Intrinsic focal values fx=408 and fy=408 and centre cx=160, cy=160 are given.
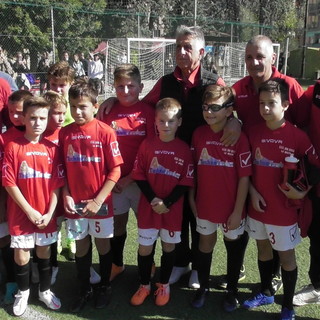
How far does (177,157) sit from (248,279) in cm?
138

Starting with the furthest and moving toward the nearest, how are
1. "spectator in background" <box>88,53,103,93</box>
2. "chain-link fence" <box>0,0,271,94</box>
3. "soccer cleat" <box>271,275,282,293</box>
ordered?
"spectator in background" <box>88,53,103,93</box> < "chain-link fence" <box>0,0,271,94</box> < "soccer cleat" <box>271,275,282,293</box>

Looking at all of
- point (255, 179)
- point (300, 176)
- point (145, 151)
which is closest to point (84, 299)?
point (145, 151)

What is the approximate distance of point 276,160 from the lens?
2.87 metres

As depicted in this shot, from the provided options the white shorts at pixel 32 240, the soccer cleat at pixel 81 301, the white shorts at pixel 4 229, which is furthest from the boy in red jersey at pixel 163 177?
the white shorts at pixel 4 229

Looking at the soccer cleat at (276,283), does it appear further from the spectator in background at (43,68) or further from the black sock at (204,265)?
the spectator in background at (43,68)

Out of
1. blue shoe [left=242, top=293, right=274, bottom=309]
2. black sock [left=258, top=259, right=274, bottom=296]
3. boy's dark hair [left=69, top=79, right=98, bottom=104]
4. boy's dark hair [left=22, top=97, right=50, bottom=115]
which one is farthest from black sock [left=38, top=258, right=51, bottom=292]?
black sock [left=258, top=259, right=274, bottom=296]

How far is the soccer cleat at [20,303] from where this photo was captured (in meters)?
3.07

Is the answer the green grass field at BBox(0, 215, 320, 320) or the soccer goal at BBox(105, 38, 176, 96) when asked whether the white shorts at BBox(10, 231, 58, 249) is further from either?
the soccer goal at BBox(105, 38, 176, 96)

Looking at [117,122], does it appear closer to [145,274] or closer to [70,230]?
[70,230]

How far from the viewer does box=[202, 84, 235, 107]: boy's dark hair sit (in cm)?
299

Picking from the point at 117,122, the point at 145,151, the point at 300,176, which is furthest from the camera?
the point at 117,122

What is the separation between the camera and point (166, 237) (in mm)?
3176

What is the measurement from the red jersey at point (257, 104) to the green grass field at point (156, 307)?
4.59 feet

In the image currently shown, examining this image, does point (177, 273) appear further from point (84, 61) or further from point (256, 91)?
point (84, 61)
